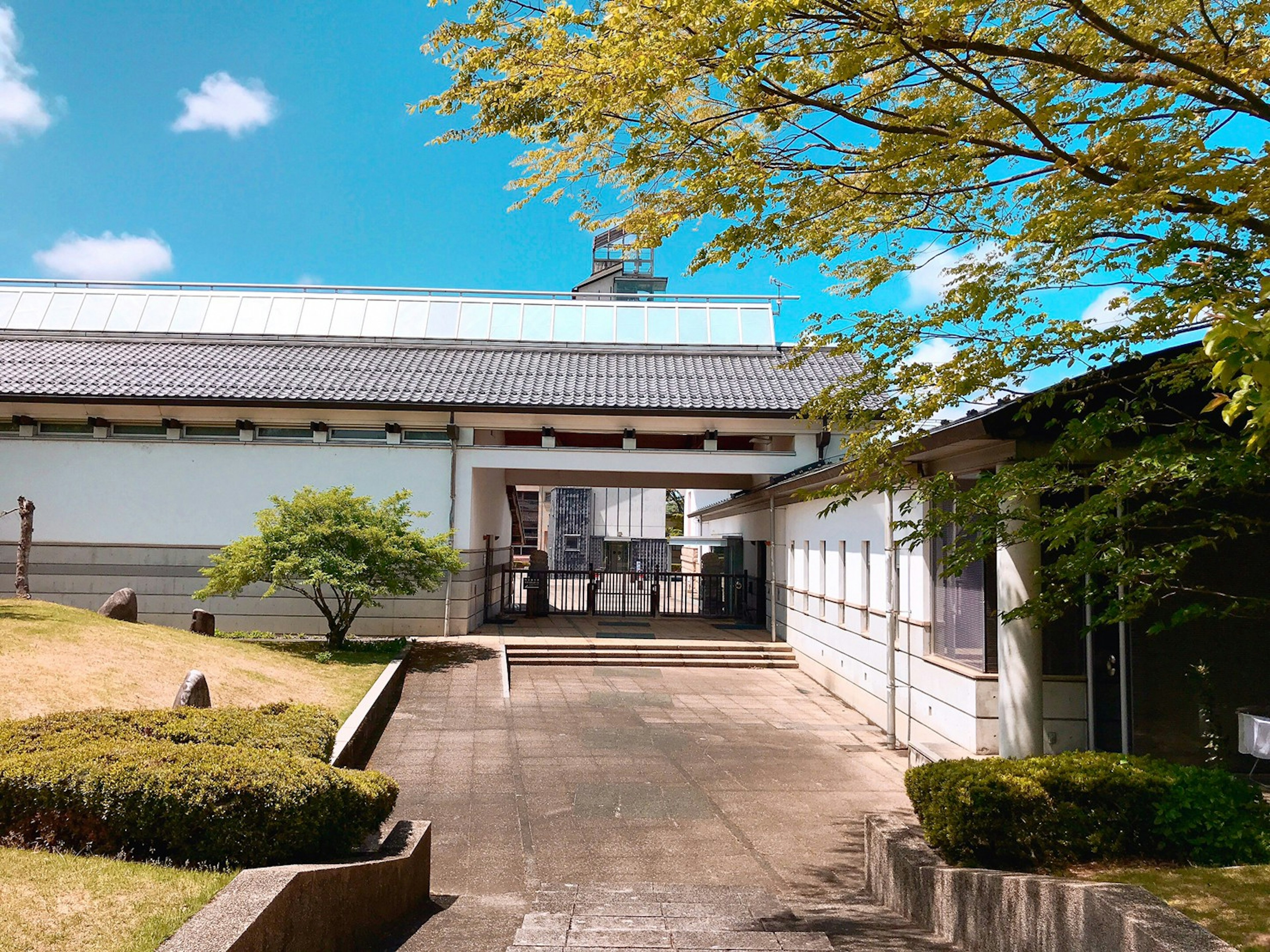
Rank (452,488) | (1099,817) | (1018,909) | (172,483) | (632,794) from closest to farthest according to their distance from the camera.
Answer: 1. (1018,909)
2. (1099,817)
3. (632,794)
4. (172,483)
5. (452,488)

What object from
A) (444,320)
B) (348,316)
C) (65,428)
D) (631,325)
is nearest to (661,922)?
(65,428)

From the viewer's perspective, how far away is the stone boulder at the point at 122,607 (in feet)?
51.5

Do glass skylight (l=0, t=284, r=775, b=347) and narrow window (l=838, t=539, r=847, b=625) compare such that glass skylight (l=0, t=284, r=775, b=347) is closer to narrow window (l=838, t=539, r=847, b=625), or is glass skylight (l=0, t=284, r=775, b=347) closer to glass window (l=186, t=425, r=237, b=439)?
glass window (l=186, t=425, r=237, b=439)

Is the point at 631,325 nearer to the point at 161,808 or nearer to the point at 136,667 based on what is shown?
the point at 136,667

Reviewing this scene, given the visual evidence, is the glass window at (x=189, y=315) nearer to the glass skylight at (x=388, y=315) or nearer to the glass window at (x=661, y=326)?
the glass skylight at (x=388, y=315)

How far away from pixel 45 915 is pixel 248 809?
118cm

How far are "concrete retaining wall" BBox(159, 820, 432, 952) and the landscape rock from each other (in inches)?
463

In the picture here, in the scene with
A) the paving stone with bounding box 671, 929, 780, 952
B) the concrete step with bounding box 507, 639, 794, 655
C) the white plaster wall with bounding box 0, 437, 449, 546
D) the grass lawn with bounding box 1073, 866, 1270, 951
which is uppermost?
the white plaster wall with bounding box 0, 437, 449, 546

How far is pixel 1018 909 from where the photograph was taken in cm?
495

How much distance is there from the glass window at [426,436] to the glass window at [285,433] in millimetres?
1985

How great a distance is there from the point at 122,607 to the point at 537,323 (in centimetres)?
1359

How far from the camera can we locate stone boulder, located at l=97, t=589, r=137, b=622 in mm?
15695

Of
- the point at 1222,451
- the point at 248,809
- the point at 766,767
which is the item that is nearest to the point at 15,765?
the point at 248,809

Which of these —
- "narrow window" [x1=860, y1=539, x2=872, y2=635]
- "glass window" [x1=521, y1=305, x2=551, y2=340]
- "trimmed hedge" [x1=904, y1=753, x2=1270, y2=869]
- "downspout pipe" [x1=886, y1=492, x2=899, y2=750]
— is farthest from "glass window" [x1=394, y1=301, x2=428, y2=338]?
"trimmed hedge" [x1=904, y1=753, x2=1270, y2=869]
